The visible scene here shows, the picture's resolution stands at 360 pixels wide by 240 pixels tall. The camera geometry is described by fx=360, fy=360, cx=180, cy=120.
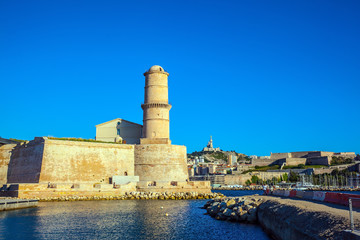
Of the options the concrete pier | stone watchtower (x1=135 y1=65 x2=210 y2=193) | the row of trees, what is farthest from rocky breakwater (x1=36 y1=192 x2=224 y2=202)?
the row of trees

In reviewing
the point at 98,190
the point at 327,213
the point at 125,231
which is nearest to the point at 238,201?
the point at 125,231

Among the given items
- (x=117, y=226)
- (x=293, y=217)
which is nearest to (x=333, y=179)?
(x=117, y=226)

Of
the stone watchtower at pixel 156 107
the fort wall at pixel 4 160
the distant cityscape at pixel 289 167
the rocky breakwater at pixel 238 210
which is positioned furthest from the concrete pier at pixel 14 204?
the distant cityscape at pixel 289 167

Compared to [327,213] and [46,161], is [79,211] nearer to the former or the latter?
[46,161]

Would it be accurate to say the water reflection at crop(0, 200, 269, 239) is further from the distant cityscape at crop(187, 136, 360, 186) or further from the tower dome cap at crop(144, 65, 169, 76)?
the distant cityscape at crop(187, 136, 360, 186)

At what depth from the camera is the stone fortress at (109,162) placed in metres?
25.2

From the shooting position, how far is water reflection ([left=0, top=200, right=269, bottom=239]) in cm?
1145

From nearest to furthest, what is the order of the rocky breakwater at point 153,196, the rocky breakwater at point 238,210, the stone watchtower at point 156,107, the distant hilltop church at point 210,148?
the rocky breakwater at point 238,210, the rocky breakwater at point 153,196, the stone watchtower at point 156,107, the distant hilltop church at point 210,148

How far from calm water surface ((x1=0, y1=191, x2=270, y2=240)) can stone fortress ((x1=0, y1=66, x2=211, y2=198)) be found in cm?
796

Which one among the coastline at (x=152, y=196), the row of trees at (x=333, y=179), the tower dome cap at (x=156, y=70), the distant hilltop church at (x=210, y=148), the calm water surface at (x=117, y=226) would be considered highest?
the distant hilltop church at (x=210, y=148)

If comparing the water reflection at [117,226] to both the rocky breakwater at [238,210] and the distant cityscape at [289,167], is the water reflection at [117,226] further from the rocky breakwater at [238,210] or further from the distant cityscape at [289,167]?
the distant cityscape at [289,167]

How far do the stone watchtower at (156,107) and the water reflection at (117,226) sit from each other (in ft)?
54.2

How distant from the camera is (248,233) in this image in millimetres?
11469

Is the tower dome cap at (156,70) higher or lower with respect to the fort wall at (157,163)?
higher
